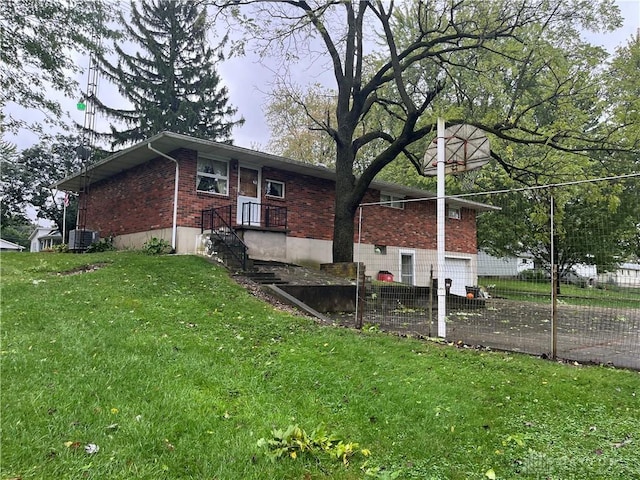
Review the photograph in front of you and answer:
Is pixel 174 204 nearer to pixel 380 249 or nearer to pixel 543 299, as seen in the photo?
pixel 380 249

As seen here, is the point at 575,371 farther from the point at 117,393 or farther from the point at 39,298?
the point at 39,298

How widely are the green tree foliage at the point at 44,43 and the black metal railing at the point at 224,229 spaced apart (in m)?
4.81

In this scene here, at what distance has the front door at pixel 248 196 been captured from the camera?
14.1m

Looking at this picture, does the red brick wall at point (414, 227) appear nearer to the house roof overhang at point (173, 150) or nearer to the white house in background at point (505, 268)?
the house roof overhang at point (173, 150)

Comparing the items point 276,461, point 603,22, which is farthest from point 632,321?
point 603,22

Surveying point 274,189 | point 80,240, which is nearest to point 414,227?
point 274,189

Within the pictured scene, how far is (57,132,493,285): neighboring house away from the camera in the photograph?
1290 centimetres

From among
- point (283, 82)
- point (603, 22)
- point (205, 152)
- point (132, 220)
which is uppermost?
point (603, 22)

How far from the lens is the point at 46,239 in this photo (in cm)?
3259

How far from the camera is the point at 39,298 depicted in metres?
6.37

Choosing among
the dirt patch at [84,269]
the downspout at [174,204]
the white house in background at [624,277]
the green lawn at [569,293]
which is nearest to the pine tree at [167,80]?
the downspout at [174,204]

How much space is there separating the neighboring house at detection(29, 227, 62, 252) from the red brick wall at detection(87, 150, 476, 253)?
8.94 m

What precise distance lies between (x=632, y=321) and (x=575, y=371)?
93.7 inches

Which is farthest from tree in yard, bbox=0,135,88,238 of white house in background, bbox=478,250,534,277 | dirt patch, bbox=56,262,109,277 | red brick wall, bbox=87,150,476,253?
white house in background, bbox=478,250,534,277
